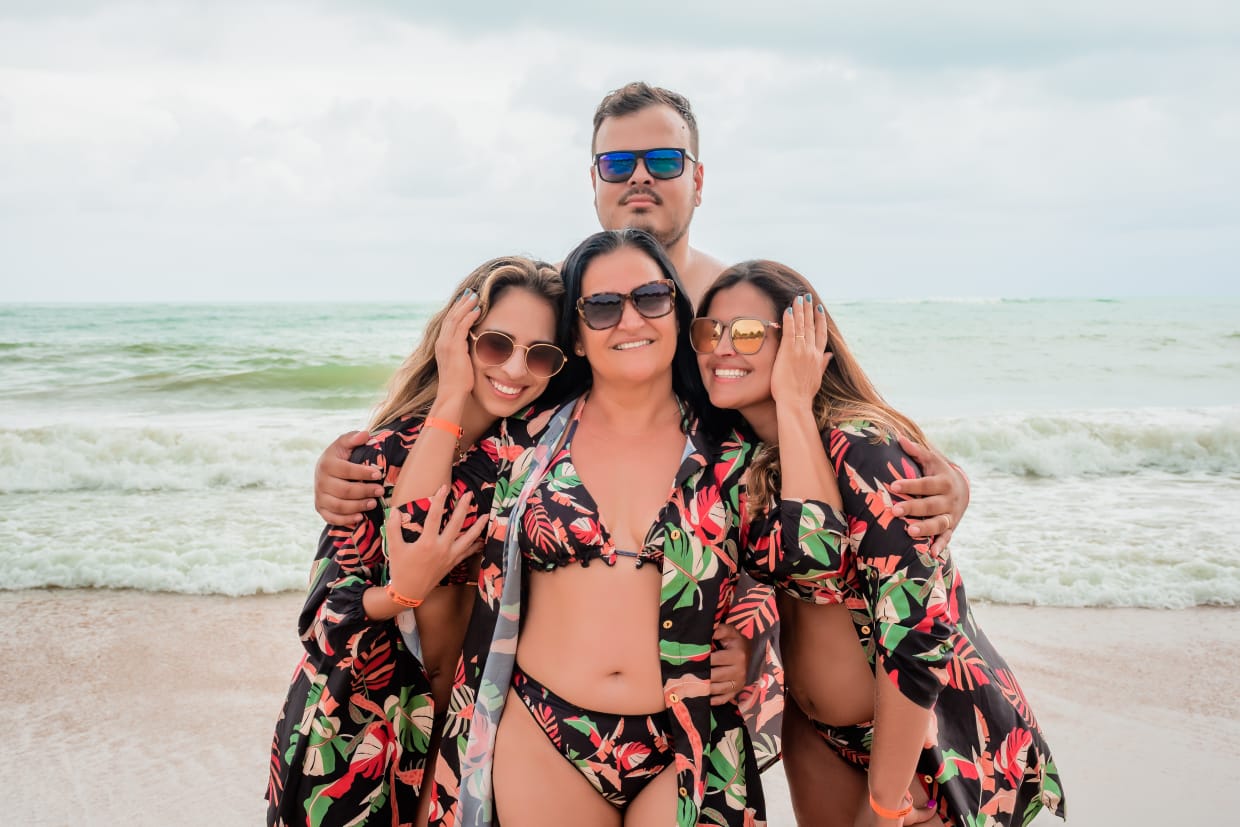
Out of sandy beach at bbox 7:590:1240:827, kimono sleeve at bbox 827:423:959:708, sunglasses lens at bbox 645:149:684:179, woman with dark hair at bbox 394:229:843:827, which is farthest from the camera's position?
sunglasses lens at bbox 645:149:684:179

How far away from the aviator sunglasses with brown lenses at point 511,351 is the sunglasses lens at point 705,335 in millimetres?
477

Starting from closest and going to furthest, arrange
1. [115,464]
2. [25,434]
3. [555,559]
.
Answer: [555,559], [115,464], [25,434]

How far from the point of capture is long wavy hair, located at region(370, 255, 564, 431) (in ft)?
11.2

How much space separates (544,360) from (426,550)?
761 mm

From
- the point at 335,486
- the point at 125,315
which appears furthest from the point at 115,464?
the point at 125,315

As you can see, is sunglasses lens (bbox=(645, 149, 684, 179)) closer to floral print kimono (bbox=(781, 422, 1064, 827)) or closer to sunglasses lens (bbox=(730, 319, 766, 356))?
sunglasses lens (bbox=(730, 319, 766, 356))

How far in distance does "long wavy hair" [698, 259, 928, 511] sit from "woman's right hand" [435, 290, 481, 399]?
2.67 feet

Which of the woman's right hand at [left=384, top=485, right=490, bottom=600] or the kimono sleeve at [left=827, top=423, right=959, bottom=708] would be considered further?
the woman's right hand at [left=384, top=485, right=490, bottom=600]

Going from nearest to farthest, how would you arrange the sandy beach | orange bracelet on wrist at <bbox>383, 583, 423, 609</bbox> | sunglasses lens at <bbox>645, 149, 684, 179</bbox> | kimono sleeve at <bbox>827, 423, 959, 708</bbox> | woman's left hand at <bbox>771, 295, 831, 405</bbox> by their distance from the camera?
1. kimono sleeve at <bbox>827, 423, 959, 708</bbox>
2. woman's left hand at <bbox>771, 295, 831, 405</bbox>
3. orange bracelet on wrist at <bbox>383, 583, 423, 609</bbox>
4. the sandy beach
5. sunglasses lens at <bbox>645, 149, 684, 179</bbox>

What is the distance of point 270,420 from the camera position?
15.7m

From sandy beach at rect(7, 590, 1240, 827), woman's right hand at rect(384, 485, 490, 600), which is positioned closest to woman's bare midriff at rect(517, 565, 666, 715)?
woman's right hand at rect(384, 485, 490, 600)

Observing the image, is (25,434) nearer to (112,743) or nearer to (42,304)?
(112,743)

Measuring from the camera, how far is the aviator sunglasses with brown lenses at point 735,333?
3.11 m

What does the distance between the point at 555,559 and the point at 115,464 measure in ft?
34.1
